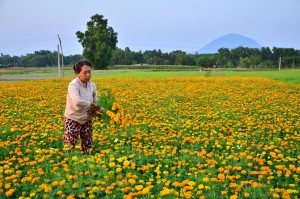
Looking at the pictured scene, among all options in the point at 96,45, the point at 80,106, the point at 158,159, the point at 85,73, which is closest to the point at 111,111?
the point at 80,106

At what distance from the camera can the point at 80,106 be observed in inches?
192

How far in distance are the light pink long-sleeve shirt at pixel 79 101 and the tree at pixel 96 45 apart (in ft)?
190

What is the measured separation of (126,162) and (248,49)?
104642 millimetres

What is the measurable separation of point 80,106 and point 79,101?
0.34ft

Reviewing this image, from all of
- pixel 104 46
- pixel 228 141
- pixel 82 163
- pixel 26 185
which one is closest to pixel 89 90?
pixel 82 163

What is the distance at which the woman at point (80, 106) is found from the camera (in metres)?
4.85

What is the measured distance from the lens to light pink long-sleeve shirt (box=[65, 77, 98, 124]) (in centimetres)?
484

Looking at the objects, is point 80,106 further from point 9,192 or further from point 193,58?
point 193,58

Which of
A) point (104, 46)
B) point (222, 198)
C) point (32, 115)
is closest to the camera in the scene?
point (222, 198)

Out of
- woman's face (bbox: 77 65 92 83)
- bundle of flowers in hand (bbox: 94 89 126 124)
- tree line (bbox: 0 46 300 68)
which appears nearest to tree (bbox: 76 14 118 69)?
tree line (bbox: 0 46 300 68)

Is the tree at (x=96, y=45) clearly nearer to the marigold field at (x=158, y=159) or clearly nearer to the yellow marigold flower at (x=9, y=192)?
the marigold field at (x=158, y=159)

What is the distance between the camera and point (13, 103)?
1043cm

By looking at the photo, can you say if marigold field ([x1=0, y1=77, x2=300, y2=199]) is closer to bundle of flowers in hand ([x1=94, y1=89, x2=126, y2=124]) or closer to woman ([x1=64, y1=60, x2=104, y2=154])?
bundle of flowers in hand ([x1=94, y1=89, x2=126, y2=124])

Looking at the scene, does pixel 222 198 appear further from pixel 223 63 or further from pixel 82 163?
pixel 223 63
